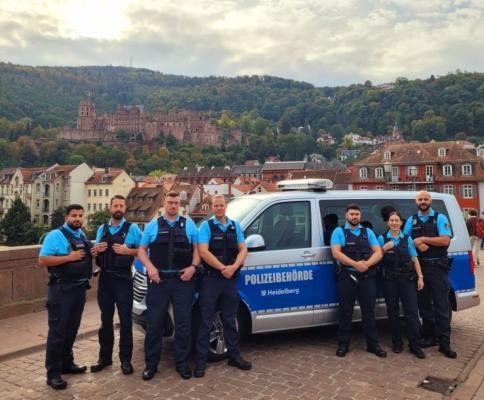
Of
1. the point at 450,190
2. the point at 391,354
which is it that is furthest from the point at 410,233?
the point at 450,190

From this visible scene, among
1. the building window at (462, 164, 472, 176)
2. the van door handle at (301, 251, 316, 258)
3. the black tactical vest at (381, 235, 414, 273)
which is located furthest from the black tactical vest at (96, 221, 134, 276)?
the building window at (462, 164, 472, 176)

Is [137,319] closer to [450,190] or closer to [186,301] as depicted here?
[186,301]

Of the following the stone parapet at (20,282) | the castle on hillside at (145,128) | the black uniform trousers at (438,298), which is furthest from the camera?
the castle on hillside at (145,128)

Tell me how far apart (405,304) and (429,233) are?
38.9 inches

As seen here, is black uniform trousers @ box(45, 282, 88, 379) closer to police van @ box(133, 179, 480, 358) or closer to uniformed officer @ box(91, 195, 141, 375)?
uniformed officer @ box(91, 195, 141, 375)

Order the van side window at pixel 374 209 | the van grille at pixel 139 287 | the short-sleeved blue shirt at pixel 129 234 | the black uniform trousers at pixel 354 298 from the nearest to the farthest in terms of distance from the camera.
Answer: the short-sleeved blue shirt at pixel 129 234, the van grille at pixel 139 287, the black uniform trousers at pixel 354 298, the van side window at pixel 374 209

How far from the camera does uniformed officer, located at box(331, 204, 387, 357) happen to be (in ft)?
18.4

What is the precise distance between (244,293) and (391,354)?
2129 millimetres

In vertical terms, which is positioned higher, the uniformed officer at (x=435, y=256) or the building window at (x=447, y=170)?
the building window at (x=447, y=170)

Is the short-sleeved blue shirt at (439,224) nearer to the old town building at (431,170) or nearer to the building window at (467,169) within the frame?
the old town building at (431,170)

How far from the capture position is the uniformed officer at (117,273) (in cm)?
490

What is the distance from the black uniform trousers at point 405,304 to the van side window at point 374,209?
2.72ft

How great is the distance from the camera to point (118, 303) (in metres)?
4.97

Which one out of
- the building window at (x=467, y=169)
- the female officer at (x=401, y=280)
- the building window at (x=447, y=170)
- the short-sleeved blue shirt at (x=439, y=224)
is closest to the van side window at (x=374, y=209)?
the short-sleeved blue shirt at (x=439, y=224)
